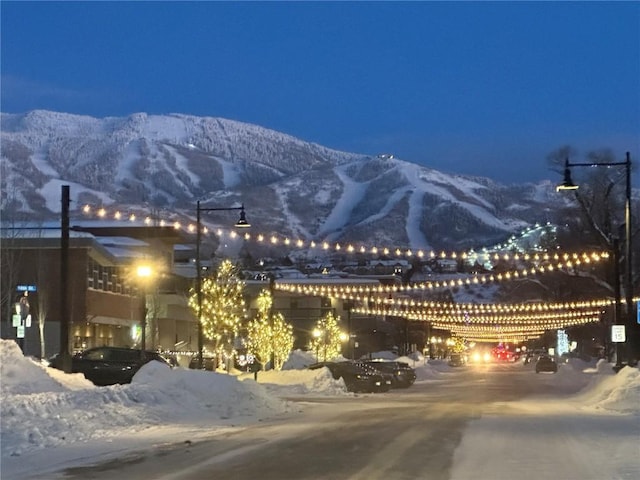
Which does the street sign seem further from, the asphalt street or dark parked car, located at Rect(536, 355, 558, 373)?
dark parked car, located at Rect(536, 355, 558, 373)

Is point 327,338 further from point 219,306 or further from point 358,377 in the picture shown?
point 358,377

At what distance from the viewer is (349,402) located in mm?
38719

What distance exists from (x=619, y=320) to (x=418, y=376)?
34922 millimetres

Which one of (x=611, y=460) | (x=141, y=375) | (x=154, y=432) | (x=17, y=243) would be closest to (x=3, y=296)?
(x=17, y=243)

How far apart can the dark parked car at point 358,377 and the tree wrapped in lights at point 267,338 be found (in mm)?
9118

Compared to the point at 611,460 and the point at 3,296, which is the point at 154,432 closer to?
the point at 611,460

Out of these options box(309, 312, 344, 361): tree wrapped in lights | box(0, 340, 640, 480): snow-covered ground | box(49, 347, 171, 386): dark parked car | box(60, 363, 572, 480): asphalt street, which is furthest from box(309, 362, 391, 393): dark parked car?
box(309, 312, 344, 361): tree wrapped in lights

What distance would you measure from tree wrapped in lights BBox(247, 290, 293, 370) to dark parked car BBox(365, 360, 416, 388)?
23.0 feet

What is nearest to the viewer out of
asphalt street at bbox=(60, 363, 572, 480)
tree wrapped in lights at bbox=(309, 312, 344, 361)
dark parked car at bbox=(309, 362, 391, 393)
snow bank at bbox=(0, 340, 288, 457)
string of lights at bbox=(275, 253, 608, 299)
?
asphalt street at bbox=(60, 363, 572, 480)

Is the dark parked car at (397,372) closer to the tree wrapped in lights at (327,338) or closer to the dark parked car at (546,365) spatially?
the tree wrapped in lights at (327,338)

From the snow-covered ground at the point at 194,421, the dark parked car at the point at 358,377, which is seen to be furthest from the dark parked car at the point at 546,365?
the snow-covered ground at the point at 194,421

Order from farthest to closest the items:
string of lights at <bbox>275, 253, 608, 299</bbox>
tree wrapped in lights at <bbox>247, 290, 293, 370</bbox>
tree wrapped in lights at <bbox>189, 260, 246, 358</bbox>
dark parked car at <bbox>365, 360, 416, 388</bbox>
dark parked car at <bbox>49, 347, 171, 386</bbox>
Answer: tree wrapped in lights at <bbox>247, 290, 293, 370</bbox> < tree wrapped in lights at <bbox>189, 260, 246, 358</bbox> < dark parked car at <bbox>365, 360, 416, 388</bbox> < string of lights at <bbox>275, 253, 608, 299</bbox> < dark parked car at <bbox>49, 347, 171, 386</bbox>

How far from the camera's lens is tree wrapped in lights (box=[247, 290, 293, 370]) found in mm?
62344

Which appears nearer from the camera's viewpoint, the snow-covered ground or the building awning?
the snow-covered ground
